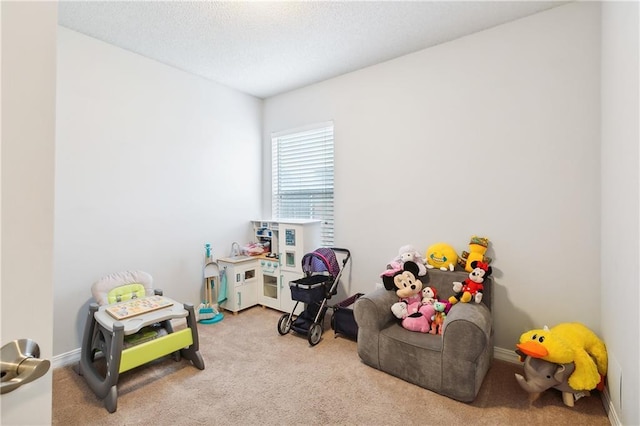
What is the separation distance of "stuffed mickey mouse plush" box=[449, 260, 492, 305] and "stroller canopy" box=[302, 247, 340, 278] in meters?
1.18

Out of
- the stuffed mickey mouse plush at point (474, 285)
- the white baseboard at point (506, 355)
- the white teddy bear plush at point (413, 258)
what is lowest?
the white baseboard at point (506, 355)

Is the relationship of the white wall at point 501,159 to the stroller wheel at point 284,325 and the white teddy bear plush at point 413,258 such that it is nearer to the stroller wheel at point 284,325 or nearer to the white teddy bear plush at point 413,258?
the white teddy bear plush at point 413,258

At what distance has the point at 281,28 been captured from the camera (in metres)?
2.62

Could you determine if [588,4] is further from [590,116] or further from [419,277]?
[419,277]

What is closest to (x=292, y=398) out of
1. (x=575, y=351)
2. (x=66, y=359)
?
(x=575, y=351)

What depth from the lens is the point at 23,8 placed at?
1.78ft

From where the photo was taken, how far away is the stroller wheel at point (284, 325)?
10.1ft

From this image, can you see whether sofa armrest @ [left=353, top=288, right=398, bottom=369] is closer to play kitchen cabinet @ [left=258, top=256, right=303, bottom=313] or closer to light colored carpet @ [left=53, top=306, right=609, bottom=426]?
light colored carpet @ [left=53, top=306, right=609, bottom=426]

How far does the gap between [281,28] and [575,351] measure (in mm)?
3204

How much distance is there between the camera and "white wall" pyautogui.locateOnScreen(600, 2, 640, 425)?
58.6 inches

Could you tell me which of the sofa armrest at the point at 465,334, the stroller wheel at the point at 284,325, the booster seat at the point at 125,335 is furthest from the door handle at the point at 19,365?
the stroller wheel at the point at 284,325

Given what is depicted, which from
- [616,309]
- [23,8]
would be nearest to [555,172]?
[616,309]

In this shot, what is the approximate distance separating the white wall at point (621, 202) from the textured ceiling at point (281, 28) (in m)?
0.85

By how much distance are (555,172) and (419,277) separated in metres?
1.33
